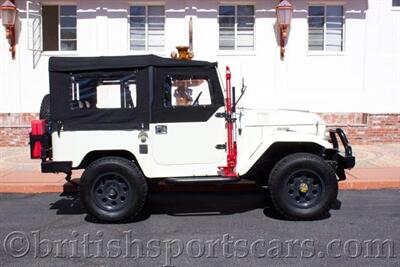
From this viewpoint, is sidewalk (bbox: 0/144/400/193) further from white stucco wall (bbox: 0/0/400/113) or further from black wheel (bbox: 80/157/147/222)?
white stucco wall (bbox: 0/0/400/113)

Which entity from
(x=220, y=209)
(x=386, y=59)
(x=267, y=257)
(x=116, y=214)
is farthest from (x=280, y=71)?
(x=267, y=257)

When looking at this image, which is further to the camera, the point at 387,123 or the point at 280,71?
the point at 280,71

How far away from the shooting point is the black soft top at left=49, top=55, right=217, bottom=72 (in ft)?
24.8

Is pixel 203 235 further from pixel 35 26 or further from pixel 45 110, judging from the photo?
pixel 35 26

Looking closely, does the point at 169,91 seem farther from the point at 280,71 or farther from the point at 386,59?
the point at 386,59

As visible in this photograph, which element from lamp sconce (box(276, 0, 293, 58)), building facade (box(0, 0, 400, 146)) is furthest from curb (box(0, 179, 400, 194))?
lamp sconce (box(276, 0, 293, 58))

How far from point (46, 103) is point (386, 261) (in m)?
4.92

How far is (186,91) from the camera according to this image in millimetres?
7703

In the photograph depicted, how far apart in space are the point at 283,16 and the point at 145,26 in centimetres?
386

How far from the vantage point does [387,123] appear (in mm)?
14773

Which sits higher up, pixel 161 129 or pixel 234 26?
pixel 234 26

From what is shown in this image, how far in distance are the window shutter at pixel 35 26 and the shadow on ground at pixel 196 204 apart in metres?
7.32

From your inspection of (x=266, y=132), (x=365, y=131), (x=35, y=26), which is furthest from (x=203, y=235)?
(x=35, y=26)

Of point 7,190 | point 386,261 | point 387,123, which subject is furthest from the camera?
point 387,123
